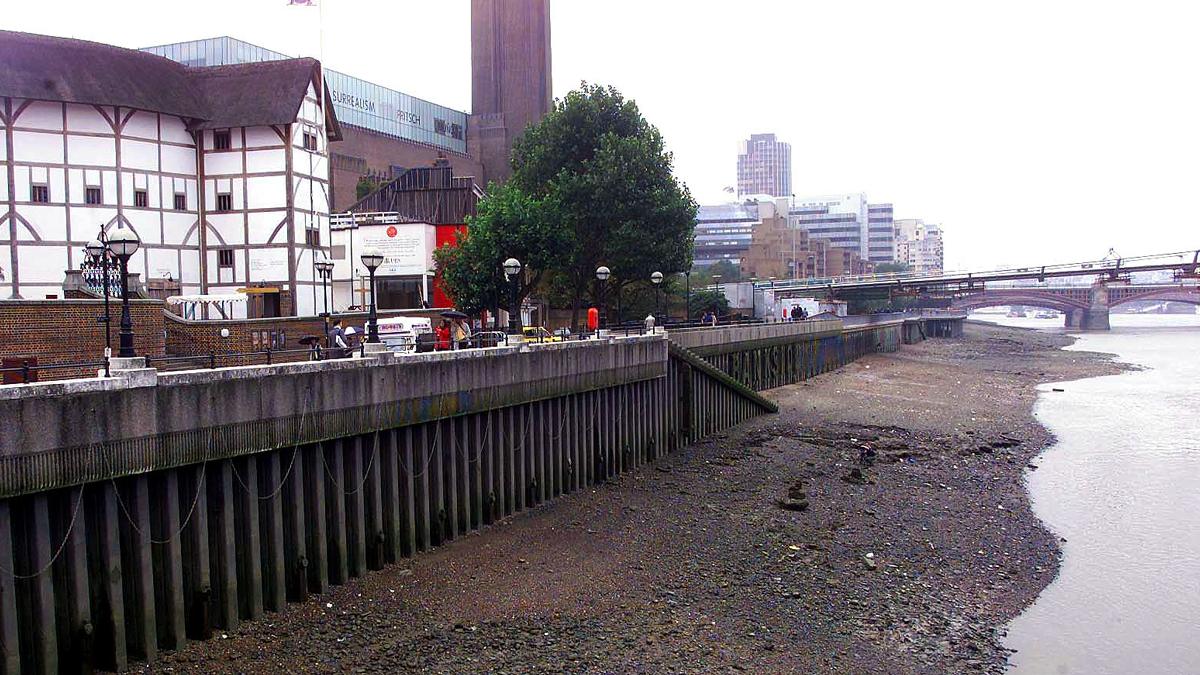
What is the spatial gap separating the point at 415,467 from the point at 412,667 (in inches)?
242

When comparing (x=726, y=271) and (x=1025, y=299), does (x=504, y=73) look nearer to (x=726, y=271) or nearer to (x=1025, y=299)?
(x=726, y=271)

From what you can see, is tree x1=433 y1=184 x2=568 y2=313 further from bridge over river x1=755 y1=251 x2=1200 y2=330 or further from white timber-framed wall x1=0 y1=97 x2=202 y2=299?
bridge over river x1=755 y1=251 x2=1200 y2=330

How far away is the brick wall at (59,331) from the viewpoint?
2530 cm

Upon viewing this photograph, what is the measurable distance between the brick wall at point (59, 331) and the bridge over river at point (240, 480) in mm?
9829

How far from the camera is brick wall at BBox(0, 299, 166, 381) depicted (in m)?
25.3

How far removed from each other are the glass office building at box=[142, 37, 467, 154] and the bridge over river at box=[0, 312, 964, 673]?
3087 inches

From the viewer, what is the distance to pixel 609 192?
191 feet

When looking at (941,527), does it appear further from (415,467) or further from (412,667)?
(412,667)

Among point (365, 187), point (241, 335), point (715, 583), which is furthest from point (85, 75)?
point (365, 187)

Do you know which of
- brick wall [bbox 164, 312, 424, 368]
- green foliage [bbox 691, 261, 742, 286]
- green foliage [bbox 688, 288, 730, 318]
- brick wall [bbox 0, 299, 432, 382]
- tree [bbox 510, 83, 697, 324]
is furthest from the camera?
green foliage [bbox 691, 261, 742, 286]

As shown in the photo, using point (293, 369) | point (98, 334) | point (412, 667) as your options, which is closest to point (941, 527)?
point (412, 667)

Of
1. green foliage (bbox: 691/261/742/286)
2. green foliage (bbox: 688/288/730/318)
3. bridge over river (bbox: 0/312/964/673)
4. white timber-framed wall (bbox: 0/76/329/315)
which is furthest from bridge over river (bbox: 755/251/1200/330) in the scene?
bridge over river (bbox: 0/312/964/673)

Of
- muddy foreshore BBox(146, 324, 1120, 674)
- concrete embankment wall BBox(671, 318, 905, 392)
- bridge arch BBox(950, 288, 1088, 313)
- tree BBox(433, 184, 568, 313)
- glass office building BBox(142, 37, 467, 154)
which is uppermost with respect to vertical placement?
glass office building BBox(142, 37, 467, 154)

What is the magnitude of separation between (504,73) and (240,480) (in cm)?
11583
